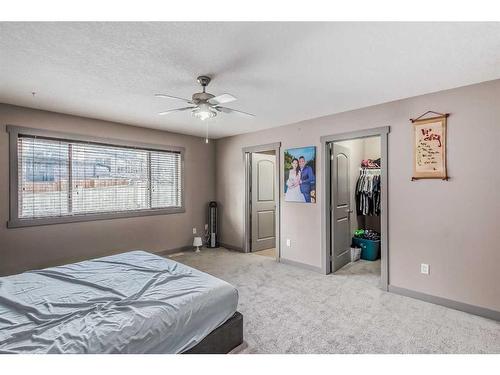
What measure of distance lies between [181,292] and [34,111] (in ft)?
11.2

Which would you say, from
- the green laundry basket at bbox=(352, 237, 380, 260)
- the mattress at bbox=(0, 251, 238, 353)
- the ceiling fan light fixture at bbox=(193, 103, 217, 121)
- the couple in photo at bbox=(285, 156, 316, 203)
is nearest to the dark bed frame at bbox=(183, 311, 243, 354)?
the mattress at bbox=(0, 251, 238, 353)

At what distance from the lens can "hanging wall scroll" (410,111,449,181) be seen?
2.80m

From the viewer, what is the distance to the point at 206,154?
219 inches

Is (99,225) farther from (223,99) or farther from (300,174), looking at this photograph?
(300,174)

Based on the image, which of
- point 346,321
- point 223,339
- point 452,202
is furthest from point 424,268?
point 223,339

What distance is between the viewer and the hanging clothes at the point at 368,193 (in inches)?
182

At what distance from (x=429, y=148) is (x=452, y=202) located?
25.3 inches

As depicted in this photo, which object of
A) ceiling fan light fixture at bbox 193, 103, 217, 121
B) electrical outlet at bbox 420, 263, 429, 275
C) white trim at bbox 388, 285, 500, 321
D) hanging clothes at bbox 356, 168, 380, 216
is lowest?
white trim at bbox 388, 285, 500, 321

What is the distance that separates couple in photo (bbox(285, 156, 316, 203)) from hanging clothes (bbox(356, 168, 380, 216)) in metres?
1.32

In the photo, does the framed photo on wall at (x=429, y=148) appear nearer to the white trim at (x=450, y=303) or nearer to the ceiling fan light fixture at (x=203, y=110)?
the white trim at (x=450, y=303)

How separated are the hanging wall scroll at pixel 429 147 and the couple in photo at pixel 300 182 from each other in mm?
1454

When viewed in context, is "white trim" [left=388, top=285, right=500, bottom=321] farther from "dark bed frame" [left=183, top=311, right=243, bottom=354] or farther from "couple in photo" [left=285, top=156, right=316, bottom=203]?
"dark bed frame" [left=183, top=311, right=243, bottom=354]
